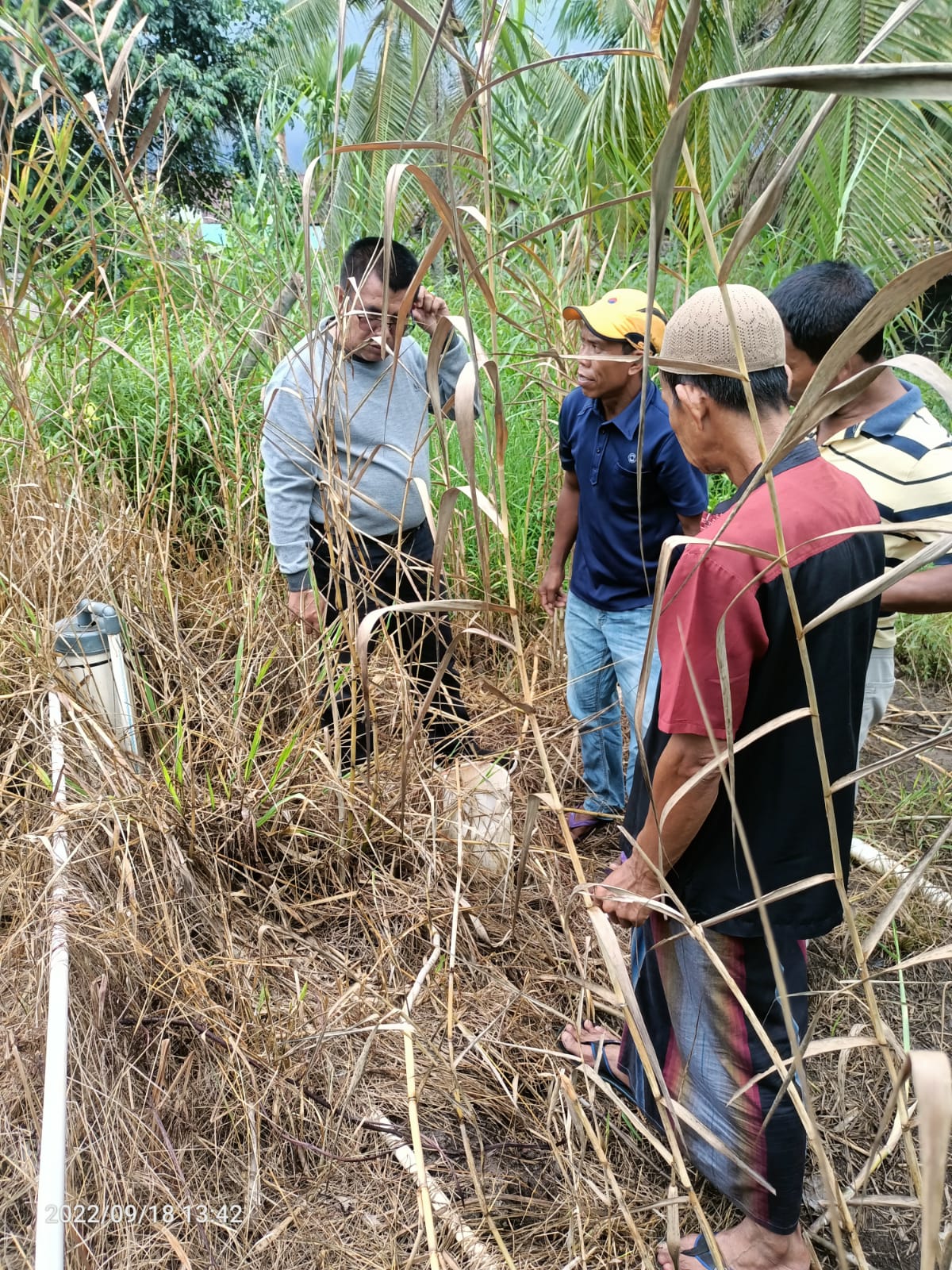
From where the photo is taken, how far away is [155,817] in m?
1.65

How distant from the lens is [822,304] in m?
1.59

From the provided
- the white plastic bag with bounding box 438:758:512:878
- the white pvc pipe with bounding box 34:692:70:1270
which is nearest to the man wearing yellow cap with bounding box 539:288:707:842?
the white plastic bag with bounding box 438:758:512:878

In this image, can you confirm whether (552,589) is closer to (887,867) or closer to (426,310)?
(426,310)

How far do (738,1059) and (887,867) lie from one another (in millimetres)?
1080

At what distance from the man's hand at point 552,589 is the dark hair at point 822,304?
1.16m

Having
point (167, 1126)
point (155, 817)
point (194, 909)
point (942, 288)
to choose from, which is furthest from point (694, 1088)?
point (942, 288)

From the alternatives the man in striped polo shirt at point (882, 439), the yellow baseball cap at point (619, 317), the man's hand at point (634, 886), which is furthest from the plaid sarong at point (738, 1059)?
the yellow baseball cap at point (619, 317)

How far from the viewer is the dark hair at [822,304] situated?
5.15 feet

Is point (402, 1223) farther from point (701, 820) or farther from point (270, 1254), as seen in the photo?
point (701, 820)

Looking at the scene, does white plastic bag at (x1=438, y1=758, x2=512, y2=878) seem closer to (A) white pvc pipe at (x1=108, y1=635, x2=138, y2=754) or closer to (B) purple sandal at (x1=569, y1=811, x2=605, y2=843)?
(B) purple sandal at (x1=569, y1=811, x2=605, y2=843)

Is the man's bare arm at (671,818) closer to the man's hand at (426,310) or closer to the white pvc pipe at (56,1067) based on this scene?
the white pvc pipe at (56,1067)

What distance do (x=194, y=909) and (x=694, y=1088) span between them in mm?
1038

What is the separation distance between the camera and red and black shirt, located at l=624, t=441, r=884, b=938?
1.07m

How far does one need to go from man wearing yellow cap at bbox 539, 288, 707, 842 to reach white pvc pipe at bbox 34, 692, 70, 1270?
3.71 ft
